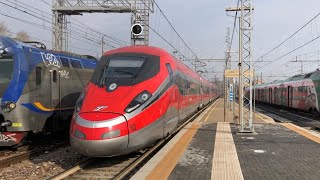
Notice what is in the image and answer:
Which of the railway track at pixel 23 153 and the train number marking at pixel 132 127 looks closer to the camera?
the train number marking at pixel 132 127

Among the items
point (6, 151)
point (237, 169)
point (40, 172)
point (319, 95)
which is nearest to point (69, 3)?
point (319, 95)

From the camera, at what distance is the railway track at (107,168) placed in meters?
Answer: 9.21

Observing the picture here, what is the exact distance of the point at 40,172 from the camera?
33.3ft

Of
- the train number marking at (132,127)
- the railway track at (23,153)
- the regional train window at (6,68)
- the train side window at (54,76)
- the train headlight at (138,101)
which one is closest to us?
the train number marking at (132,127)

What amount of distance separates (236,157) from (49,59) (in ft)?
22.6

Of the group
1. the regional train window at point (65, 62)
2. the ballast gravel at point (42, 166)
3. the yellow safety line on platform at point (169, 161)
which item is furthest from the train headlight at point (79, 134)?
the regional train window at point (65, 62)

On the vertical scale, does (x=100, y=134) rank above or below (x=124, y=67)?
below

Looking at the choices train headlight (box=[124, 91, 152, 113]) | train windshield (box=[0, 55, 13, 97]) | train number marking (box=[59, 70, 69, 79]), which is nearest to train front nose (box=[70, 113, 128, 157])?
train headlight (box=[124, 91, 152, 113])

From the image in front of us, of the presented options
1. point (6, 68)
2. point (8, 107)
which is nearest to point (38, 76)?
point (6, 68)

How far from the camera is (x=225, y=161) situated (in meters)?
9.64

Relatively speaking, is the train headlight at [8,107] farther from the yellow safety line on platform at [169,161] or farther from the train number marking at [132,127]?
the yellow safety line on platform at [169,161]

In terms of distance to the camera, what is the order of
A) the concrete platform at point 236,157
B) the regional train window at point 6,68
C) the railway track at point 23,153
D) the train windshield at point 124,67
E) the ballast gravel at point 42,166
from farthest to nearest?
the regional train window at point 6,68 → the railway track at point 23,153 → the train windshield at point 124,67 → the ballast gravel at point 42,166 → the concrete platform at point 236,157

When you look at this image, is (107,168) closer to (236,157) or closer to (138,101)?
(138,101)

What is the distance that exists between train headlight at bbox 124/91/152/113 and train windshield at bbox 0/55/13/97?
4.23 m
